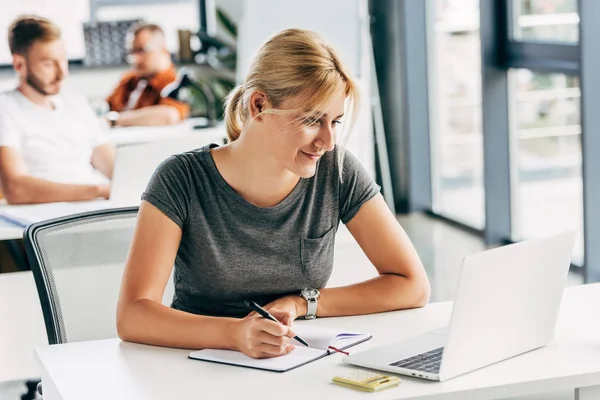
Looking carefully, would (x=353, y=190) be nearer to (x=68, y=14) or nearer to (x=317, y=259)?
(x=317, y=259)

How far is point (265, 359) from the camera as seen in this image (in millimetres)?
1674

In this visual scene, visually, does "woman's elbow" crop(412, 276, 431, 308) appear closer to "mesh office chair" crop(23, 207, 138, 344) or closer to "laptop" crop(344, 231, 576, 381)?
"laptop" crop(344, 231, 576, 381)

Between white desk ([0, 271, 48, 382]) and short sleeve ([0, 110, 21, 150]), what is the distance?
2.85 feet

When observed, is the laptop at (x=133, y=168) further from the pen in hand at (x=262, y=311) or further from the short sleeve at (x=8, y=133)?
the pen in hand at (x=262, y=311)

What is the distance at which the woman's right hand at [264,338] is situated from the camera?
167 centimetres

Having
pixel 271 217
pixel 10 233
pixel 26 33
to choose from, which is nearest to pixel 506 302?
pixel 271 217

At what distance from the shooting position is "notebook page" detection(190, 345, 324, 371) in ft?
5.37

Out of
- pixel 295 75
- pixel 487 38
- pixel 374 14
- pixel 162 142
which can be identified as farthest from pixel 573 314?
pixel 374 14

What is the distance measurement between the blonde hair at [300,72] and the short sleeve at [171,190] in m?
0.20

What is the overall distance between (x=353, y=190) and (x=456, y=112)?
386 cm

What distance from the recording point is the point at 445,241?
17.6ft

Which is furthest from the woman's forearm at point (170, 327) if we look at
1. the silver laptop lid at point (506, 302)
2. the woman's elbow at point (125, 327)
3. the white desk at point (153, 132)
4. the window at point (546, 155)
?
the window at point (546, 155)

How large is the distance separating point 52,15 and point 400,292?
17.0 ft

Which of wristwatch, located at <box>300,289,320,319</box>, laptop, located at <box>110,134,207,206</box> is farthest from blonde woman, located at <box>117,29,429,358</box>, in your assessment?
laptop, located at <box>110,134,207,206</box>
